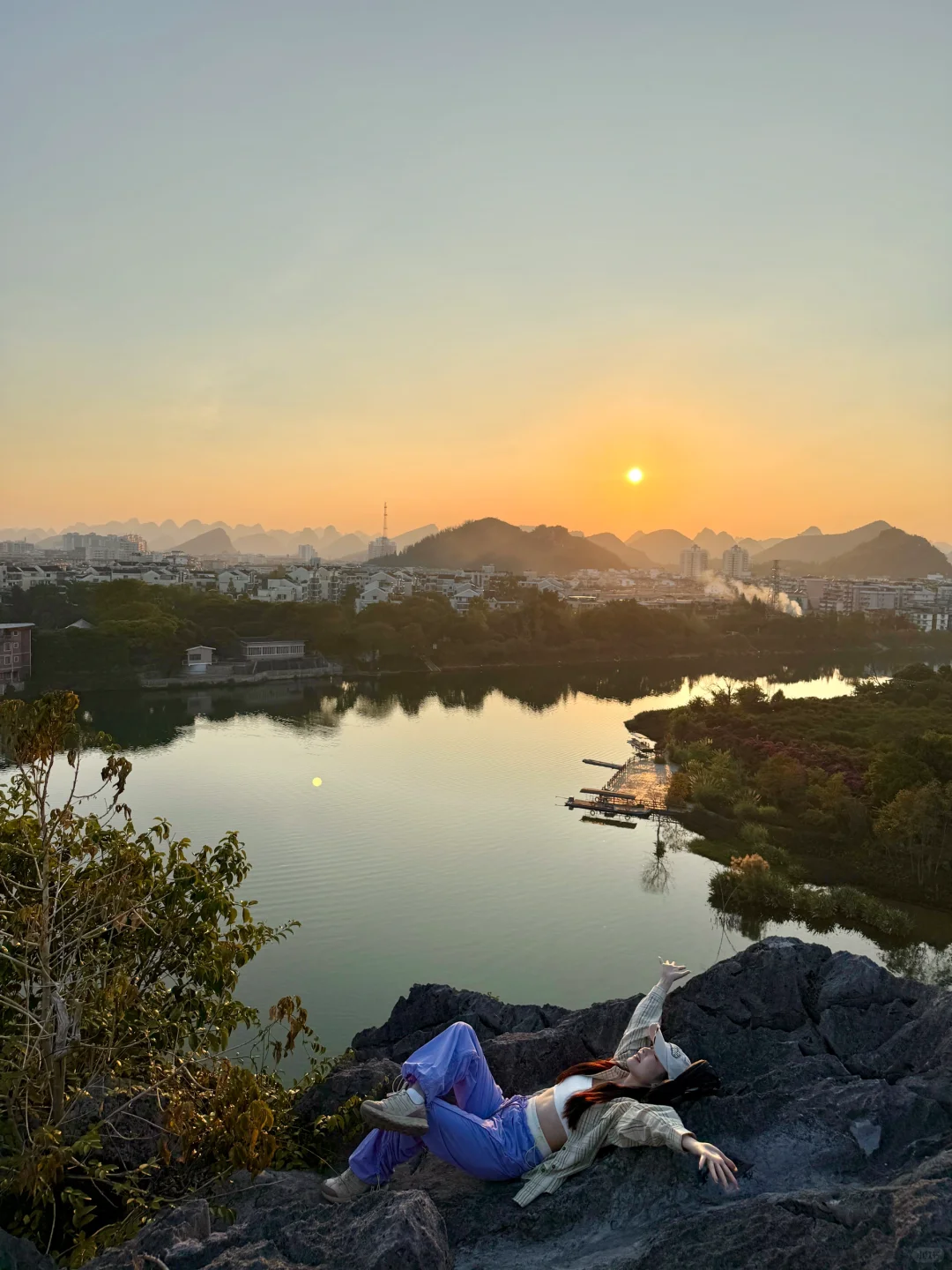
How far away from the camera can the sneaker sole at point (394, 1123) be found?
5.42 ft

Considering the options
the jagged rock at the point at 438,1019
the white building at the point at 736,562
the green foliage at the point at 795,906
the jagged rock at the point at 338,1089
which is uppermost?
the white building at the point at 736,562

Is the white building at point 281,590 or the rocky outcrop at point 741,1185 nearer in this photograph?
the rocky outcrop at point 741,1185

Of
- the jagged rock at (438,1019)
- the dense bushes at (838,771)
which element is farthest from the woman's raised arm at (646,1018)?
the dense bushes at (838,771)

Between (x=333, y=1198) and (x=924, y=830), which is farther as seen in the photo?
(x=924, y=830)

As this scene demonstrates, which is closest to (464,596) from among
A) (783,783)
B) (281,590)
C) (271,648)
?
(281,590)

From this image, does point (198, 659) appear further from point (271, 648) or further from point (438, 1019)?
point (438, 1019)

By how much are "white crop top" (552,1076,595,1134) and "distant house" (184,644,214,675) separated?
56.2 ft

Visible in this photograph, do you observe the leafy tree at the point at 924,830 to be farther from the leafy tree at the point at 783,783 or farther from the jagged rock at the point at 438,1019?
the jagged rock at the point at 438,1019

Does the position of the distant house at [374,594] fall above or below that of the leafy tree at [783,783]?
above

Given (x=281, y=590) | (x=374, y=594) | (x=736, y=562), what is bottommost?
(x=374, y=594)

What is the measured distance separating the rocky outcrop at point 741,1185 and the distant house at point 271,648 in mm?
17786

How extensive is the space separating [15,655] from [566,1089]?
56.0ft

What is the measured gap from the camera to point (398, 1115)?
167 cm

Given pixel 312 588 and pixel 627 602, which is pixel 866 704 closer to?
pixel 627 602
